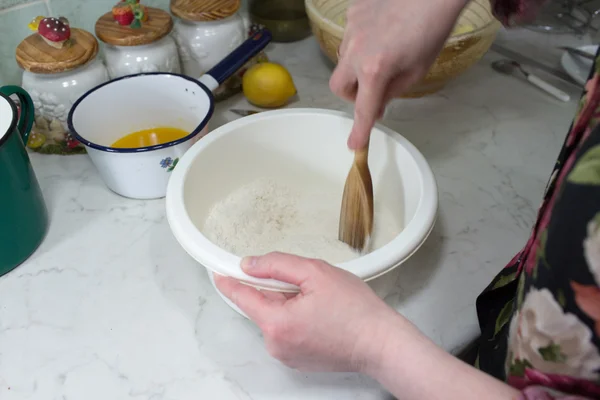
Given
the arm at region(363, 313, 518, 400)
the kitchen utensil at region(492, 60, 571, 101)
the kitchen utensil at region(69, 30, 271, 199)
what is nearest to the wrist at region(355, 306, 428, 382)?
the arm at region(363, 313, 518, 400)

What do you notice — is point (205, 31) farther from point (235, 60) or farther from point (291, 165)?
point (291, 165)

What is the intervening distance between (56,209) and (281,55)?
0.50 m

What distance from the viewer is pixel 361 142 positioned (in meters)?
0.55

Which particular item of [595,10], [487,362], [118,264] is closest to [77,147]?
[118,264]

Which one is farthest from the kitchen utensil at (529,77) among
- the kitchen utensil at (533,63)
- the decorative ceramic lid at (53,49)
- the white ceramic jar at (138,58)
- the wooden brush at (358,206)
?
the decorative ceramic lid at (53,49)

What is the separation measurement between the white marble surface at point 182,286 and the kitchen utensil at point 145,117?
0.16ft

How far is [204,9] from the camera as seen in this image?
2.59 ft

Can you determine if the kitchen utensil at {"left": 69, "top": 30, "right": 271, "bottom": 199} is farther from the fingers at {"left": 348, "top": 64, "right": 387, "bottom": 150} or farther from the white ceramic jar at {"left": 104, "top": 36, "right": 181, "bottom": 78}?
the fingers at {"left": 348, "top": 64, "right": 387, "bottom": 150}

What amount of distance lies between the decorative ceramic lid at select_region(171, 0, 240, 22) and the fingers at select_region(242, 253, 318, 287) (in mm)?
461

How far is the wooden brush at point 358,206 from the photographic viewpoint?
59cm

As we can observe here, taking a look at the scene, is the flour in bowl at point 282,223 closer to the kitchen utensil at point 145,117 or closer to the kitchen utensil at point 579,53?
the kitchen utensil at point 145,117

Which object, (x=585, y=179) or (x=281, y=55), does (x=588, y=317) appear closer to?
(x=585, y=179)

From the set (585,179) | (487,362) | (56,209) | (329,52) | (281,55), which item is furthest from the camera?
(281,55)

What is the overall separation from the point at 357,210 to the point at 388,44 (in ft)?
0.71
